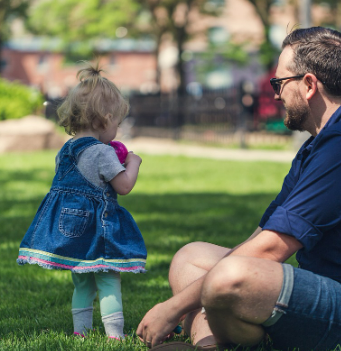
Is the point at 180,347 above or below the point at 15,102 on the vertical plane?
below

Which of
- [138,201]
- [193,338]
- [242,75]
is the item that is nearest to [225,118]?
[138,201]

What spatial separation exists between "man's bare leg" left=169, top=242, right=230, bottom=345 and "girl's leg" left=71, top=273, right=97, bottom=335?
1.36 ft

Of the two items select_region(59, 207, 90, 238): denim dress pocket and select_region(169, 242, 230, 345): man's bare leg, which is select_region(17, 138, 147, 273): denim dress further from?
select_region(169, 242, 230, 345): man's bare leg

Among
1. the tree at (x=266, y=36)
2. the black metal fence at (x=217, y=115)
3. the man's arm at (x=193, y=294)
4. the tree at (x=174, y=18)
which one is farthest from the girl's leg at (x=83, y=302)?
the tree at (x=174, y=18)

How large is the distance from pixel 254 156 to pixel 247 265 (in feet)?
36.7

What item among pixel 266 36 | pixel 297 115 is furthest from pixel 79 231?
pixel 266 36

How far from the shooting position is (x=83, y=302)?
3139 mm

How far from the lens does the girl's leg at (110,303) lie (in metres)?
Answer: 3.03

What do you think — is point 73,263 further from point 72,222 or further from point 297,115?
point 297,115

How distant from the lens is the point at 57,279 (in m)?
4.40

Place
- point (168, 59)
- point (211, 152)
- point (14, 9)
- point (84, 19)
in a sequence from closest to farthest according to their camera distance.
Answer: point (211, 152), point (84, 19), point (14, 9), point (168, 59)

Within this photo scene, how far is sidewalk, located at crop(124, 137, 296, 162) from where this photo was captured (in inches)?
512

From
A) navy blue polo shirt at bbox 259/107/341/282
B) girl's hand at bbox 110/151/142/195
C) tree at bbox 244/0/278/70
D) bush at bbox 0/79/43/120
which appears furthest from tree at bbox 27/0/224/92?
navy blue polo shirt at bbox 259/107/341/282

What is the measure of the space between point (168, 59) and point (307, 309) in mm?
38982
